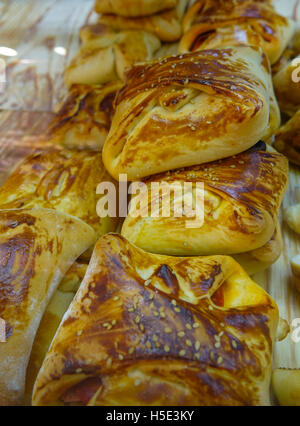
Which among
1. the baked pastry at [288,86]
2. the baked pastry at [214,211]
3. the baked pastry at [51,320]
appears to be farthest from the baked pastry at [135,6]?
the baked pastry at [51,320]

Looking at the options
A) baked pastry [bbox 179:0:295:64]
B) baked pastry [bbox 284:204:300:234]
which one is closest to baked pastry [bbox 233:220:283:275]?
baked pastry [bbox 284:204:300:234]

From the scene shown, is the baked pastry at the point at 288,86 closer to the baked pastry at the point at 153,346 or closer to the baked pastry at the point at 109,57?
the baked pastry at the point at 109,57

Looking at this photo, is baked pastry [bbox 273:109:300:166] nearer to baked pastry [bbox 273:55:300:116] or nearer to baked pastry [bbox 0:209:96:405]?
baked pastry [bbox 273:55:300:116]

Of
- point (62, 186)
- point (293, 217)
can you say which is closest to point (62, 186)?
point (62, 186)

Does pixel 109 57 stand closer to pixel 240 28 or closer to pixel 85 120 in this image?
pixel 85 120

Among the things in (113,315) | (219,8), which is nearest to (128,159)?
(113,315)
